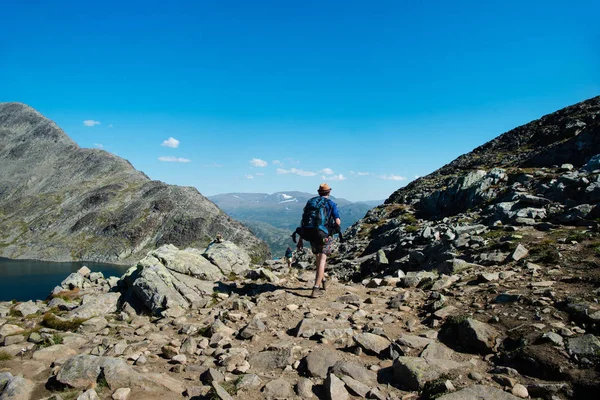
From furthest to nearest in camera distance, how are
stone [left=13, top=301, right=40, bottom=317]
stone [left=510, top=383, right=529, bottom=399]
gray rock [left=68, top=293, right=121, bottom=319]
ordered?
1. stone [left=13, top=301, right=40, bottom=317]
2. gray rock [left=68, top=293, right=121, bottom=319]
3. stone [left=510, top=383, right=529, bottom=399]

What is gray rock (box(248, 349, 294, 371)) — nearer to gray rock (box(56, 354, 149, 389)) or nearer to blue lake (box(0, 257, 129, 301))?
gray rock (box(56, 354, 149, 389))

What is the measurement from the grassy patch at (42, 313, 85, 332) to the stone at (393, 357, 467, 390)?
10596 millimetres

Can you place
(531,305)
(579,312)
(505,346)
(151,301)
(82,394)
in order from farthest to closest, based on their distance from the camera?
(151,301), (531,305), (579,312), (505,346), (82,394)

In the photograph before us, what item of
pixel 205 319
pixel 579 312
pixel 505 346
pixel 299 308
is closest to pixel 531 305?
pixel 579 312

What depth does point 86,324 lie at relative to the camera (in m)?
11.0

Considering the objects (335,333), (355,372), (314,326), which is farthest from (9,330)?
(355,372)

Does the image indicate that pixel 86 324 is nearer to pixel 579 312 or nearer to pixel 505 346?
pixel 505 346

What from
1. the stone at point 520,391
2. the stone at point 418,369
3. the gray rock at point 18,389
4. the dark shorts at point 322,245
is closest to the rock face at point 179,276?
the dark shorts at point 322,245

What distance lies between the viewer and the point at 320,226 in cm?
1252

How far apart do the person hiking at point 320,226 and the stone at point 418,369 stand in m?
5.94

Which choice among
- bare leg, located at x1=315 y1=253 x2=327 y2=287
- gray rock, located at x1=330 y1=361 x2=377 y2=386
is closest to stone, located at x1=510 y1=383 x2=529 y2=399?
gray rock, located at x1=330 y1=361 x2=377 y2=386

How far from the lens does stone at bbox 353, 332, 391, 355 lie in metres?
7.89

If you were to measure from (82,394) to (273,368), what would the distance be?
369 cm

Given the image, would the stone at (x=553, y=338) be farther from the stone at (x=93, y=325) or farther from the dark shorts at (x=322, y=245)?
the stone at (x=93, y=325)
